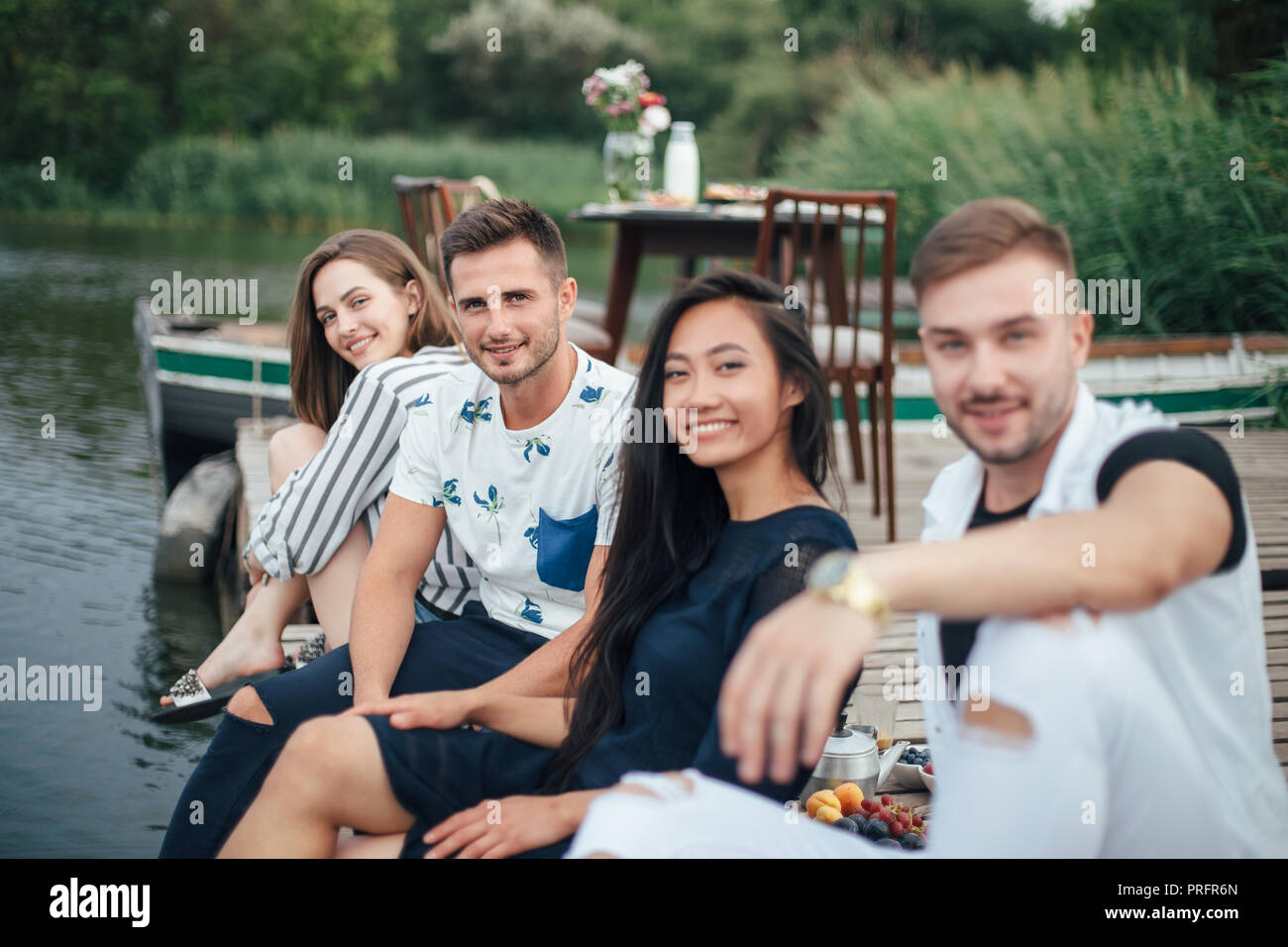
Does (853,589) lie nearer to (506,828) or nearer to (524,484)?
(506,828)

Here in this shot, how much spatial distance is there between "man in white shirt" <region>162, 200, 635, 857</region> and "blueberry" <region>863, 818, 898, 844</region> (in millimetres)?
586

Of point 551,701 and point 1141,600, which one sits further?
point 551,701

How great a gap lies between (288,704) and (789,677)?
1.23m

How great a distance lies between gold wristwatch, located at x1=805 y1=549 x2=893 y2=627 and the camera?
117 cm

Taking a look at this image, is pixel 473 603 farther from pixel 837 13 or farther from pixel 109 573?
pixel 837 13

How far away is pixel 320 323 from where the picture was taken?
2797 millimetres

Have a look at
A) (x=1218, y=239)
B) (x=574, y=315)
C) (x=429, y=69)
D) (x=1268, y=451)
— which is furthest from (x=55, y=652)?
(x=429, y=69)

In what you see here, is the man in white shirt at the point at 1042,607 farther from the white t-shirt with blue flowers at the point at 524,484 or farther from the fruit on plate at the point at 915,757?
the fruit on plate at the point at 915,757

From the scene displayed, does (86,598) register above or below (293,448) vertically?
below

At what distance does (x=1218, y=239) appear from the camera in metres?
6.77

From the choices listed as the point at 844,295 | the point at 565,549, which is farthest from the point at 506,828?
the point at 844,295

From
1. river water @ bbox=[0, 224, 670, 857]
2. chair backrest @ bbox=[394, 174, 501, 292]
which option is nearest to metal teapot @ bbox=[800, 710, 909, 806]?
river water @ bbox=[0, 224, 670, 857]

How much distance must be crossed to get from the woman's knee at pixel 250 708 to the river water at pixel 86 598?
1114mm

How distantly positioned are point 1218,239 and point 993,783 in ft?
21.4
